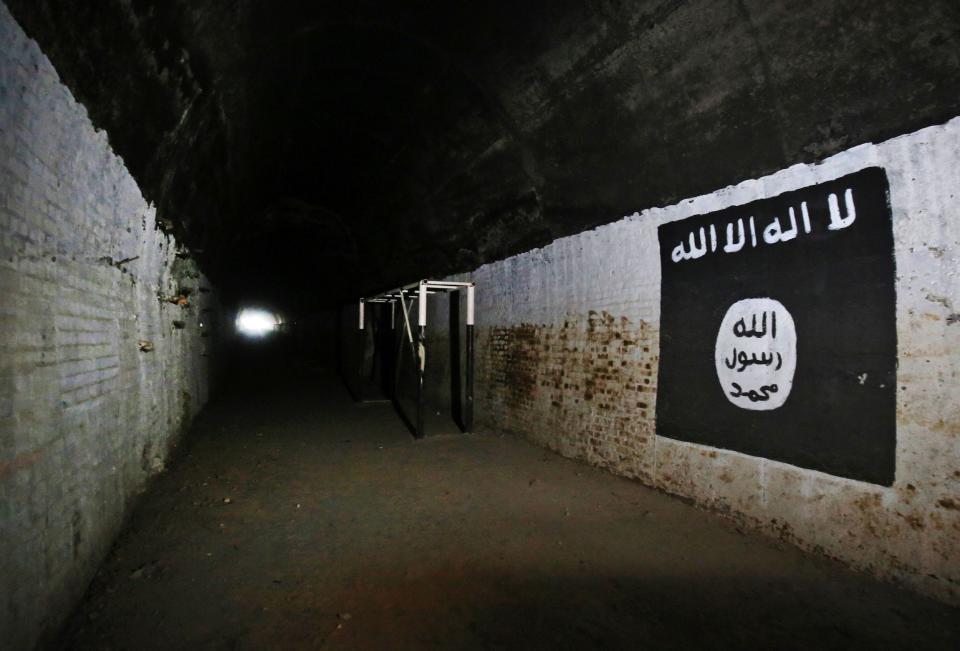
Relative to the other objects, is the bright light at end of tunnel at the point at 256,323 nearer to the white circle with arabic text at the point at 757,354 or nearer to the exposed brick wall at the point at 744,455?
the exposed brick wall at the point at 744,455

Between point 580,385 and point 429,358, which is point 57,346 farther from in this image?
point 429,358

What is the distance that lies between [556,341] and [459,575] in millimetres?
3596

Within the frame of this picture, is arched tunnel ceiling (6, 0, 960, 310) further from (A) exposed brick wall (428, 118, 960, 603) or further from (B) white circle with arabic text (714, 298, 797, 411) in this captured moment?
(B) white circle with arabic text (714, 298, 797, 411)

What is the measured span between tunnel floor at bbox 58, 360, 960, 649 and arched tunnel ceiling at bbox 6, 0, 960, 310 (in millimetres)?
2944

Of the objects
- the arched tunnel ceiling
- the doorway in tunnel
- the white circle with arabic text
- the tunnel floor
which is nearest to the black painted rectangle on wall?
the white circle with arabic text

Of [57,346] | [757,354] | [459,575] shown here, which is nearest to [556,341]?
[757,354]

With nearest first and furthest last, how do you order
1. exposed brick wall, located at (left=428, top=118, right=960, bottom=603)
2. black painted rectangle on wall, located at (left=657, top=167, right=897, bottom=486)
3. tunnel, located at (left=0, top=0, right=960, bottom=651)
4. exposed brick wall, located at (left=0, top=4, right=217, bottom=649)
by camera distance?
exposed brick wall, located at (left=0, top=4, right=217, bottom=649)
tunnel, located at (left=0, top=0, right=960, bottom=651)
exposed brick wall, located at (left=428, top=118, right=960, bottom=603)
black painted rectangle on wall, located at (left=657, top=167, right=897, bottom=486)

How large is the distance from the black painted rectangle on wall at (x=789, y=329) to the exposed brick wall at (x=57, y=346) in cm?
456

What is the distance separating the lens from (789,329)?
371 cm

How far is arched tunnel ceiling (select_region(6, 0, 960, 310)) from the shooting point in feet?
9.95

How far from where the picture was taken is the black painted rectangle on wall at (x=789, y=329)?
10.6 feet

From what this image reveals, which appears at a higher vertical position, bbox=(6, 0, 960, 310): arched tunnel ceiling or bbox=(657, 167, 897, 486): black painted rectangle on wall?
bbox=(6, 0, 960, 310): arched tunnel ceiling

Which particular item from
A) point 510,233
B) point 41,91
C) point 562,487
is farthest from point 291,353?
point 41,91

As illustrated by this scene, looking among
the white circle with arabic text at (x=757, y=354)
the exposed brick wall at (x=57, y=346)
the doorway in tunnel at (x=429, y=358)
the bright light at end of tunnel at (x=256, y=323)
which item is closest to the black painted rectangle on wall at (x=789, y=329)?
the white circle with arabic text at (x=757, y=354)
